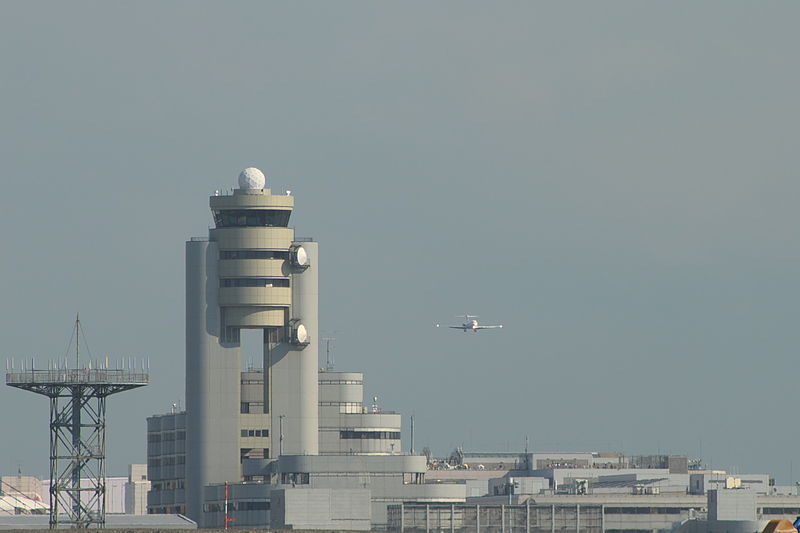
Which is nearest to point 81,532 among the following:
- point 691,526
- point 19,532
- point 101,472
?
point 19,532

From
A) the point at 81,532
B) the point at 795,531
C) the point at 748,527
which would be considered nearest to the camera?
the point at 795,531

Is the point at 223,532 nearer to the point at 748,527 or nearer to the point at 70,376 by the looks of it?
the point at 70,376

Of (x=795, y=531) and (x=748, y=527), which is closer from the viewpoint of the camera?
(x=795, y=531)

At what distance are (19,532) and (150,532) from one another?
12186mm

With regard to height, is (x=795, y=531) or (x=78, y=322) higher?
(x=78, y=322)

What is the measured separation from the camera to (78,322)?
638 feet

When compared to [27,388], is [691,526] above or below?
below

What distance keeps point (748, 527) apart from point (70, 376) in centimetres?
7082

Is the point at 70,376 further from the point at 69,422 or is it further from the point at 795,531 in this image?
the point at 795,531

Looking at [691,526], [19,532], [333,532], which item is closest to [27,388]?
[19,532]

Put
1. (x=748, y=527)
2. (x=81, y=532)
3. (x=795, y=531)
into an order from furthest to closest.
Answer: (x=748, y=527) < (x=81, y=532) < (x=795, y=531)

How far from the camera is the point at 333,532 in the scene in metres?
190

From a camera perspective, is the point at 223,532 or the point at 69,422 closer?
the point at 223,532

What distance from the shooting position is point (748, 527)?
188 metres
